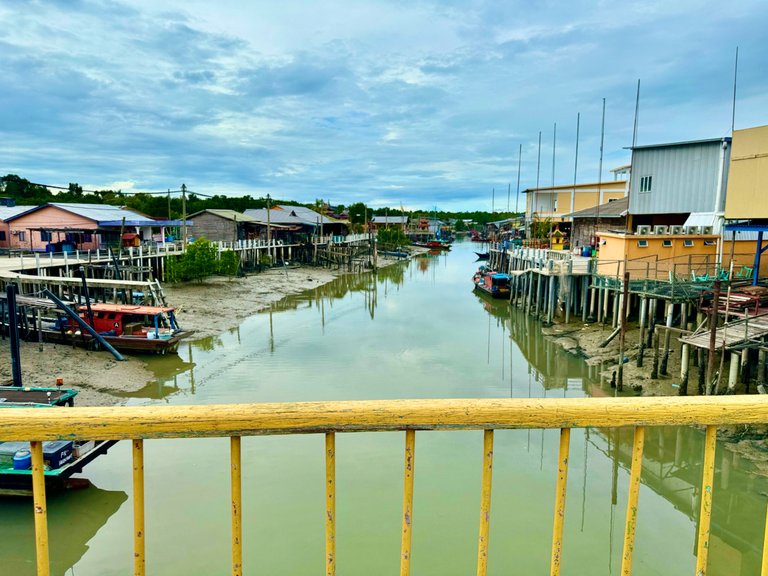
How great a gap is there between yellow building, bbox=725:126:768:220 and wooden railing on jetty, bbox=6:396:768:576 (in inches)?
710

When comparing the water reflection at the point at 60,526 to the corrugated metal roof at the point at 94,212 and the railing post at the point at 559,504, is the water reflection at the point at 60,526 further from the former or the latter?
the corrugated metal roof at the point at 94,212

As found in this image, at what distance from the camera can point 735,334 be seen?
42.9 feet

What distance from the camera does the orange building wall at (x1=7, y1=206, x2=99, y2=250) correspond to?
35719mm

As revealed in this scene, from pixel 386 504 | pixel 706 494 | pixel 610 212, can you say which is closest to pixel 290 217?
pixel 610 212

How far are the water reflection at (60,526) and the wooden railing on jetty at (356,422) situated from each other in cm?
863

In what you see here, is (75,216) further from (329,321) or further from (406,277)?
(406,277)

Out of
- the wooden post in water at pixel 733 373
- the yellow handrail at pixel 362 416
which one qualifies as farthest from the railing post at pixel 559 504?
the wooden post in water at pixel 733 373

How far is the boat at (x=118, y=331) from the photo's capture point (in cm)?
1944

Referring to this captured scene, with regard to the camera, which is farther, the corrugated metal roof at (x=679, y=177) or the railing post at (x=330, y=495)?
the corrugated metal roof at (x=679, y=177)

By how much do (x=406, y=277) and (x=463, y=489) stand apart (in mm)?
45111

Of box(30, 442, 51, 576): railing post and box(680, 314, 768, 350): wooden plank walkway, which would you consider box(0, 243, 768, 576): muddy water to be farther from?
box(30, 442, 51, 576): railing post

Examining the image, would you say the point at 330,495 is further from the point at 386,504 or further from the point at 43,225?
the point at 43,225

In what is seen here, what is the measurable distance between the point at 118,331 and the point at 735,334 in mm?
20364

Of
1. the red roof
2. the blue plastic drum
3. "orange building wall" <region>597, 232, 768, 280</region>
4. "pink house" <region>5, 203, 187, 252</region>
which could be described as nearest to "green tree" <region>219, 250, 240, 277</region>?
"pink house" <region>5, 203, 187, 252</region>
